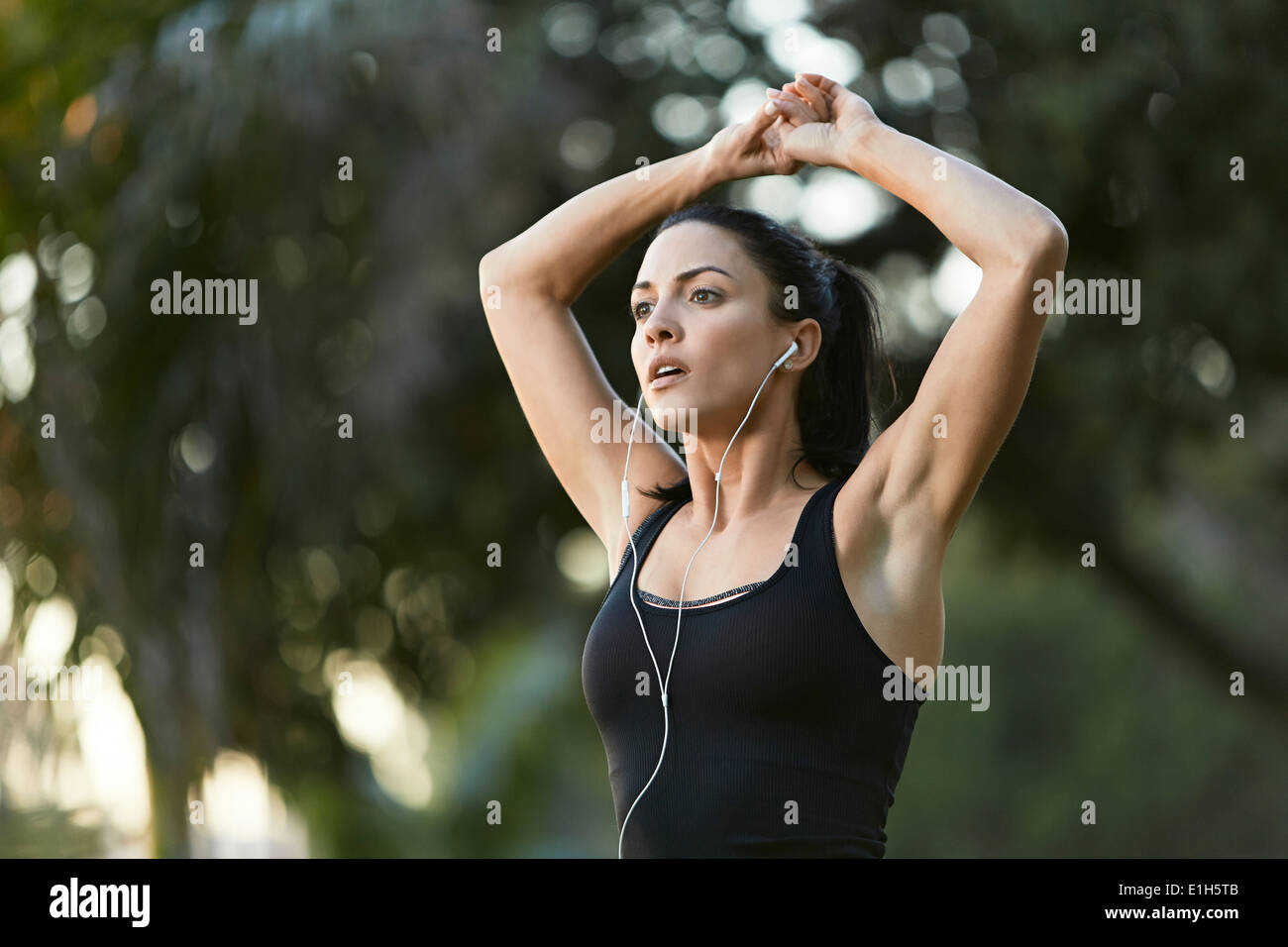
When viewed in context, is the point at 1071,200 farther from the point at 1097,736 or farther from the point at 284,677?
the point at 1097,736

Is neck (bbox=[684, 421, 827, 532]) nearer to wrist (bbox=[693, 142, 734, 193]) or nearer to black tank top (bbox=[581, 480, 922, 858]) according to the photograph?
black tank top (bbox=[581, 480, 922, 858])

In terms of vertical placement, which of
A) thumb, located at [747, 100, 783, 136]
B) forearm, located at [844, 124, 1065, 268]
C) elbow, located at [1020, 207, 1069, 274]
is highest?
thumb, located at [747, 100, 783, 136]

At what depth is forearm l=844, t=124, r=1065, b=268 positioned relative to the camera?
208cm

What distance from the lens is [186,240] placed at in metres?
6.56

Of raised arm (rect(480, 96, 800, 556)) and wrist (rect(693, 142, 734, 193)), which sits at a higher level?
wrist (rect(693, 142, 734, 193))

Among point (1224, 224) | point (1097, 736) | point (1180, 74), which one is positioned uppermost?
point (1180, 74)

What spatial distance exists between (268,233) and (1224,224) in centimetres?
460

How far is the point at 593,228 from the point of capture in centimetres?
255

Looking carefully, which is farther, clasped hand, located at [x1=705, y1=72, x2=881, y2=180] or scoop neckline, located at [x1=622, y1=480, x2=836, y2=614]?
clasped hand, located at [x1=705, y1=72, x2=881, y2=180]

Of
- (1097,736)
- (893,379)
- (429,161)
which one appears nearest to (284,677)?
(429,161)

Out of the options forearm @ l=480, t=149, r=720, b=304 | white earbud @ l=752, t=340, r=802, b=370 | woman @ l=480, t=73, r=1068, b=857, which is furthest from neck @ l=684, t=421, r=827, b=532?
forearm @ l=480, t=149, r=720, b=304

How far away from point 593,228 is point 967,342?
78cm

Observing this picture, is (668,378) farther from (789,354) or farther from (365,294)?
(365,294)

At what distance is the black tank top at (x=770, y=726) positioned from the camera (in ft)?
6.75
